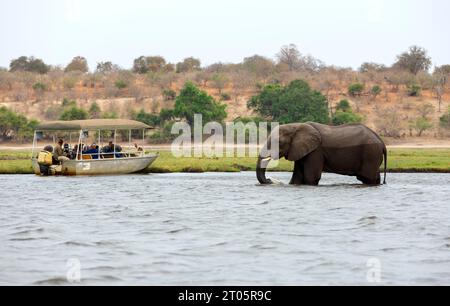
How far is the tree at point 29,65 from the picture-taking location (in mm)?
90250

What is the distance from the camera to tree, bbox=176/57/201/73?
90.7 metres

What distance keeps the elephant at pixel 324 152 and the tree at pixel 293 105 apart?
26583 mm

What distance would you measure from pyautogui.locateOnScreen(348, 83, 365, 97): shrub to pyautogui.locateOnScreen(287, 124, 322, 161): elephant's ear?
1703 inches

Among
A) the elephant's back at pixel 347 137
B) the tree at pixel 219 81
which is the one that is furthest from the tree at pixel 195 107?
the elephant's back at pixel 347 137

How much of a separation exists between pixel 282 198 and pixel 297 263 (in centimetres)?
918

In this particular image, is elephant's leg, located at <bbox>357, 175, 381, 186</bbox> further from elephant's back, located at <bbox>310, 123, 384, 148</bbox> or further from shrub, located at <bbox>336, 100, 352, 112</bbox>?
shrub, located at <bbox>336, 100, 352, 112</bbox>

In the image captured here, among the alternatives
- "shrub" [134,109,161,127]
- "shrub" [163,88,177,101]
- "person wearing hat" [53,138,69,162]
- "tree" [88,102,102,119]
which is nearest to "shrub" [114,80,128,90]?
"shrub" [163,88,177,101]

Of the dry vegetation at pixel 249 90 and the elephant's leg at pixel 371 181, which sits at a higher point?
the dry vegetation at pixel 249 90

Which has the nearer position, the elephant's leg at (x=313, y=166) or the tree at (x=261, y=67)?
the elephant's leg at (x=313, y=166)

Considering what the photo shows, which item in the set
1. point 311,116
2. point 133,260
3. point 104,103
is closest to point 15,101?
point 104,103

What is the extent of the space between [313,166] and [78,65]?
7427 cm

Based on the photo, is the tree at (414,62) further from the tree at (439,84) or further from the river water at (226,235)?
the river water at (226,235)

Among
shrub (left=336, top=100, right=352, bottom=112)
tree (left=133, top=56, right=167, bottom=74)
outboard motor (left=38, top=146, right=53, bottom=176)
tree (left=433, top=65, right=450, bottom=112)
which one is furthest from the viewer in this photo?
tree (left=133, top=56, right=167, bottom=74)

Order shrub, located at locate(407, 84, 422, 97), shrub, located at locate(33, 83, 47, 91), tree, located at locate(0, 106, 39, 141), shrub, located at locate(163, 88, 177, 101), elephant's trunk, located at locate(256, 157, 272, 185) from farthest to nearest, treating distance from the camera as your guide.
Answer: shrub, located at locate(33, 83, 47, 91)
shrub, located at locate(407, 84, 422, 97)
shrub, located at locate(163, 88, 177, 101)
tree, located at locate(0, 106, 39, 141)
elephant's trunk, located at locate(256, 157, 272, 185)
